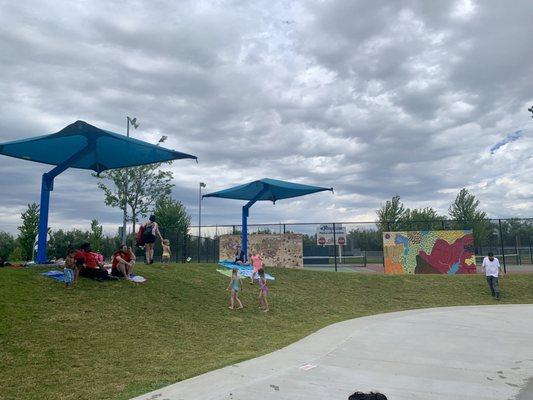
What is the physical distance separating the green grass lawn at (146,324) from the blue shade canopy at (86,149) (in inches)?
148

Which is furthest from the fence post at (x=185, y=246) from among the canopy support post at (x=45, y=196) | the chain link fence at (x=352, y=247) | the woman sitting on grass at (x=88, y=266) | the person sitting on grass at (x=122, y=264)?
the woman sitting on grass at (x=88, y=266)

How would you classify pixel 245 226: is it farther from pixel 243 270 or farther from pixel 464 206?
pixel 464 206

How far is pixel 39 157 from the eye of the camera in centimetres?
1380

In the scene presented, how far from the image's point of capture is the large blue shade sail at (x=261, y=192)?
19.8 m

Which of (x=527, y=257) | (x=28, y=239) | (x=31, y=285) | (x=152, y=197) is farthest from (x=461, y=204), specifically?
(x=31, y=285)

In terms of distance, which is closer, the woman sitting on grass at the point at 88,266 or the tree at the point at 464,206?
the woman sitting on grass at the point at 88,266

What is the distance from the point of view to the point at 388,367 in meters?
6.89

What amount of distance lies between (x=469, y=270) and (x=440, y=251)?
177cm

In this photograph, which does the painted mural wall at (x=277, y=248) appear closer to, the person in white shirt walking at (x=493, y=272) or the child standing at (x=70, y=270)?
the person in white shirt walking at (x=493, y=272)

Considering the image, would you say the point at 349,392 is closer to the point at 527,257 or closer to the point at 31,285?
the point at 31,285

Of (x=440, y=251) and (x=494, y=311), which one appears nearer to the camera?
(x=494, y=311)

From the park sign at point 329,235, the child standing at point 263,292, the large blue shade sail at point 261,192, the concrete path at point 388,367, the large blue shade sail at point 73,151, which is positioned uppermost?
the large blue shade sail at point 73,151

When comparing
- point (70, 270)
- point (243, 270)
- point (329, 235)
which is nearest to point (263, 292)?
point (70, 270)

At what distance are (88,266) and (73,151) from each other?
432 centimetres
